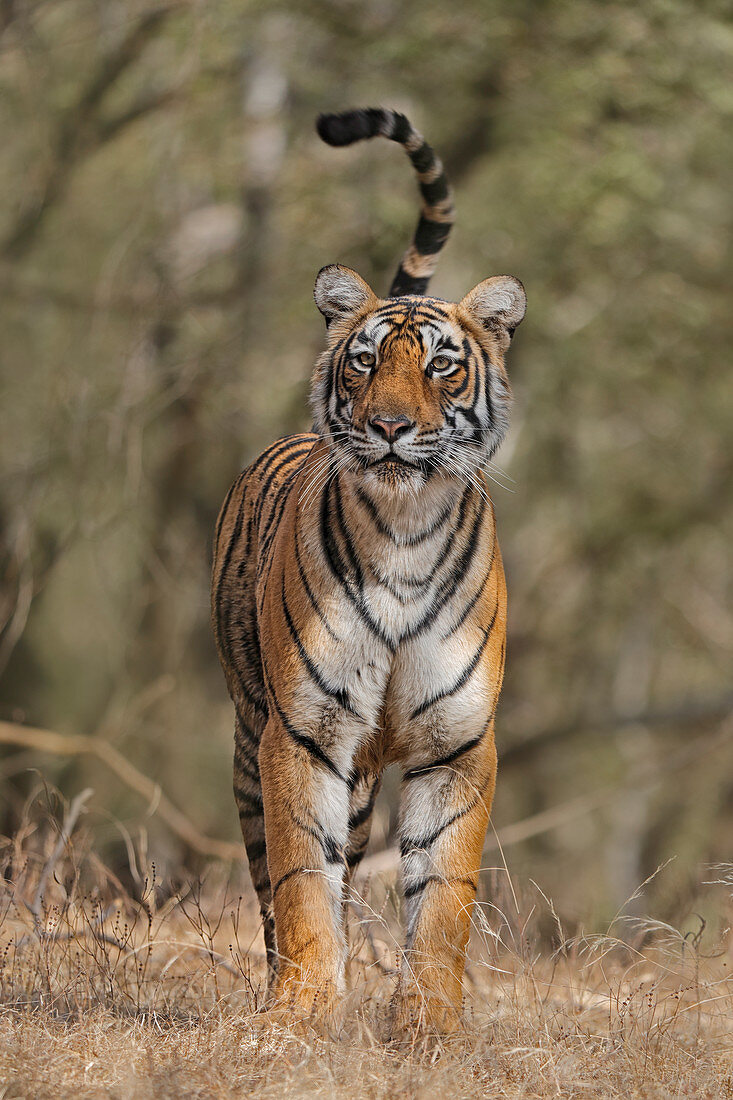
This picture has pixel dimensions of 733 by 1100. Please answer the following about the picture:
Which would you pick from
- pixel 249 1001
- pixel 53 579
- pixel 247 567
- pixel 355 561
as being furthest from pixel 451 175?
pixel 249 1001

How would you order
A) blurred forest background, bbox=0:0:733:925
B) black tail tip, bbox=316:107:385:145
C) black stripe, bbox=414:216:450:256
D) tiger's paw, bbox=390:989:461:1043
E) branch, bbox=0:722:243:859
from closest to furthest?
tiger's paw, bbox=390:989:461:1043, black tail tip, bbox=316:107:385:145, black stripe, bbox=414:216:450:256, branch, bbox=0:722:243:859, blurred forest background, bbox=0:0:733:925

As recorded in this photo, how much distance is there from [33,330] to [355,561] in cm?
690

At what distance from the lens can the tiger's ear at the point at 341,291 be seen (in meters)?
4.08

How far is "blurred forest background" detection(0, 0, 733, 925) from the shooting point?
9.38 metres

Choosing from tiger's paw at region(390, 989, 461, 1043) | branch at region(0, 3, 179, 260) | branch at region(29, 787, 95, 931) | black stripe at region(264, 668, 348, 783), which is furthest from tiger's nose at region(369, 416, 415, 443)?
branch at region(0, 3, 179, 260)

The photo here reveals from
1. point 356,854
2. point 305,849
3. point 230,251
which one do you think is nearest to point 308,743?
point 305,849

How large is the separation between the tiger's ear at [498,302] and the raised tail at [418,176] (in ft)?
1.84

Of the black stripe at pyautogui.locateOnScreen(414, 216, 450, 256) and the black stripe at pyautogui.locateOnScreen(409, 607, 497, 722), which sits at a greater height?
the black stripe at pyautogui.locateOnScreen(414, 216, 450, 256)

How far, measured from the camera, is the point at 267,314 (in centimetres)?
1005

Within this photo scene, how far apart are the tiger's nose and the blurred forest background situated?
4.67 meters

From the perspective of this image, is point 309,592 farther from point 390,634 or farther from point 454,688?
point 454,688

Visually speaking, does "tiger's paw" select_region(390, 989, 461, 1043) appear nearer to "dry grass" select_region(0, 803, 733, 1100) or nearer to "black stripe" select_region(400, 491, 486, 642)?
"dry grass" select_region(0, 803, 733, 1100)

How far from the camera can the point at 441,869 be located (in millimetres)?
3744

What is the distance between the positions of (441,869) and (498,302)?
64.8 inches
